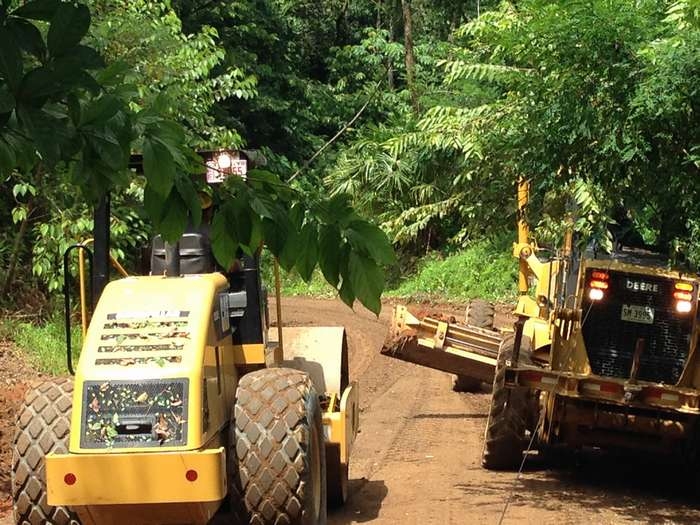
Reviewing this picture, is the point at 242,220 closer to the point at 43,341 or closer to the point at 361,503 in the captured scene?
the point at 361,503

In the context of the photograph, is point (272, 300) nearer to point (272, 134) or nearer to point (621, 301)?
point (272, 134)

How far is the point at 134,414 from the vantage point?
5.84 metres

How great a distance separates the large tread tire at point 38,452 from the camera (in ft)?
20.4

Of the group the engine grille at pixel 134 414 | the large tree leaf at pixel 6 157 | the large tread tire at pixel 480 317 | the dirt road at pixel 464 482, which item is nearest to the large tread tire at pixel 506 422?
the dirt road at pixel 464 482

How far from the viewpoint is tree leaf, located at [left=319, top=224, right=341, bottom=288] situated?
8.25 feet

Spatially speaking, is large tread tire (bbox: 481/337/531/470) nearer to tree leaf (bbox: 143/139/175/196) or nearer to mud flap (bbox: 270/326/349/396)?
mud flap (bbox: 270/326/349/396)

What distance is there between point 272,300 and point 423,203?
5689 mm

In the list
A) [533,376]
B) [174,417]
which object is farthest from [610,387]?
[174,417]

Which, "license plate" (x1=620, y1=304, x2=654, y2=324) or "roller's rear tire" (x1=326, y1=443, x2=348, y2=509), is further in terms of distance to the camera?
"license plate" (x1=620, y1=304, x2=654, y2=324)

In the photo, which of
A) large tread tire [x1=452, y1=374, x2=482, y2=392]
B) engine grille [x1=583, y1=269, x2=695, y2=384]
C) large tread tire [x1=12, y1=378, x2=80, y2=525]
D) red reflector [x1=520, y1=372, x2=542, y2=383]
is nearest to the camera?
large tread tire [x1=12, y1=378, x2=80, y2=525]

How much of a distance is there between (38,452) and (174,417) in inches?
37.4

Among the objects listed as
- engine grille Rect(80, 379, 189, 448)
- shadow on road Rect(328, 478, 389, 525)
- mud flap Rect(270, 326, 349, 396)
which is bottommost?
shadow on road Rect(328, 478, 389, 525)

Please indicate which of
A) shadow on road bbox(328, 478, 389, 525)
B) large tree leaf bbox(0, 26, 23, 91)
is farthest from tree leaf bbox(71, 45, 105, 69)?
shadow on road bbox(328, 478, 389, 525)

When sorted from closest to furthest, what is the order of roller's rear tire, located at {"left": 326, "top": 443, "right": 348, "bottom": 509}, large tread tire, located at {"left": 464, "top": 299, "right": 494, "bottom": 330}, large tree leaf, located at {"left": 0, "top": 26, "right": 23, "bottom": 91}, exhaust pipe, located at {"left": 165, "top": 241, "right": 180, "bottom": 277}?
large tree leaf, located at {"left": 0, "top": 26, "right": 23, "bottom": 91}
exhaust pipe, located at {"left": 165, "top": 241, "right": 180, "bottom": 277}
roller's rear tire, located at {"left": 326, "top": 443, "right": 348, "bottom": 509}
large tread tire, located at {"left": 464, "top": 299, "right": 494, "bottom": 330}
